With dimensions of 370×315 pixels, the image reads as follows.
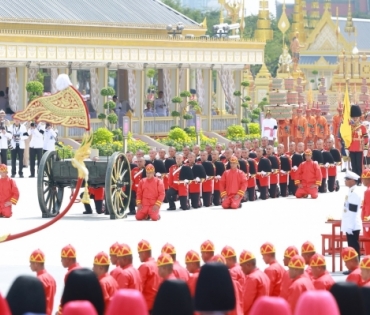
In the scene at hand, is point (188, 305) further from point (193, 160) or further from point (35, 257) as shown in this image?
point (193, 160)

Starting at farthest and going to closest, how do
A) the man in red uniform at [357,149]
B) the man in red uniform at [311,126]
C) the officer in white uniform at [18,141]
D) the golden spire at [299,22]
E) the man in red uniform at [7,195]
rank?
the golden spire at [299,22], the man in red uniform at [311,126], the officer in white uniform at [18,141], the man in red uniform at [357,149], the man in red uniform at [7,195]

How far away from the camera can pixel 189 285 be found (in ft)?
45.6

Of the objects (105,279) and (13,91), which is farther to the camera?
(13,91)

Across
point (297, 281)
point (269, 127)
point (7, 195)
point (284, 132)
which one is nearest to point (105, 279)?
point (297, 281)

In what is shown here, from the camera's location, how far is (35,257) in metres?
14.9

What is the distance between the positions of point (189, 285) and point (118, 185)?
10.8 meters

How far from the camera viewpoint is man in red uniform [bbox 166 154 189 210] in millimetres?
27062

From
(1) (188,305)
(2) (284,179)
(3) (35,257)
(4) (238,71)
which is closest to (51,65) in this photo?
(4) (238,71)

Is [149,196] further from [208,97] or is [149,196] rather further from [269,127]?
[208,97]

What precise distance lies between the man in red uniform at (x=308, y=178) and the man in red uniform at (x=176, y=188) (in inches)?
126

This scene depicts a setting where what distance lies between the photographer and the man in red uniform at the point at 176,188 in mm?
27062

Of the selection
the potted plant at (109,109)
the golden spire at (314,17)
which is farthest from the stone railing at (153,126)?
the golden spire at (314,17)

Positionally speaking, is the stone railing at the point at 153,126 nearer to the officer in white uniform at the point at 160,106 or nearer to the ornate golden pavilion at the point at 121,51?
the ornate golden pavilion at the point at 121,51

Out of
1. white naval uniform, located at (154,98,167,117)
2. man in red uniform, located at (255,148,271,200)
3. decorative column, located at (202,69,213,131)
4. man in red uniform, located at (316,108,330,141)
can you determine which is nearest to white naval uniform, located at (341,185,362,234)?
man in red uniform, located at (255,148,271,200)
